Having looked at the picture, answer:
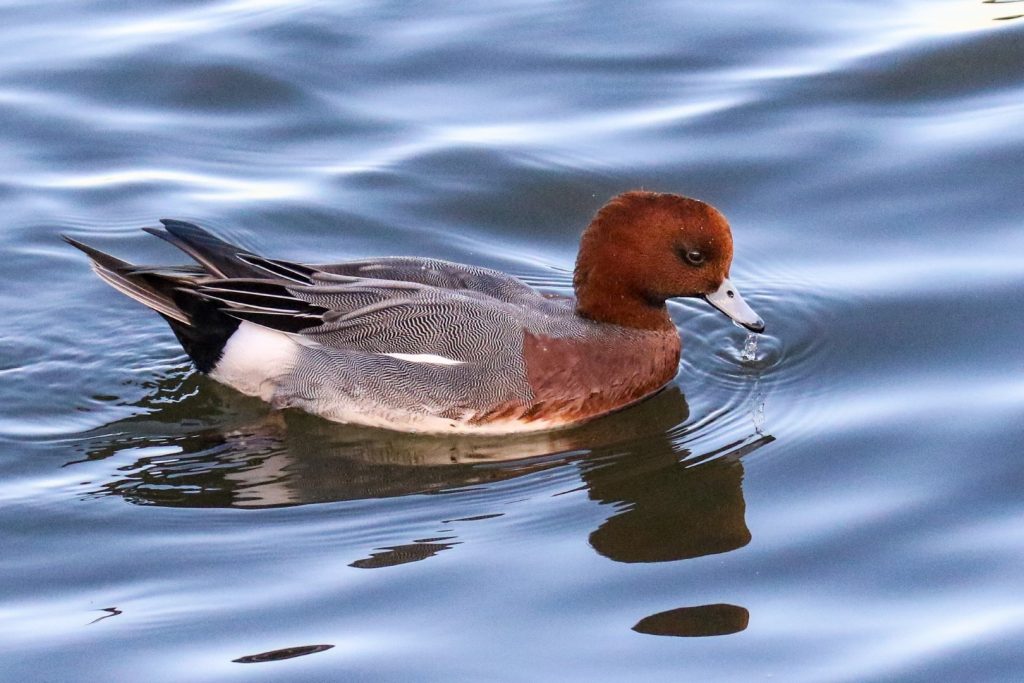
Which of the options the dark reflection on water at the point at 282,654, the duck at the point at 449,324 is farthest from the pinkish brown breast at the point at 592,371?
the dark reflection on water at the point at 282,654

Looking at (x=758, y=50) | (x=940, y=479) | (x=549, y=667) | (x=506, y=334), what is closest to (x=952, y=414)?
(x=940, y=479)

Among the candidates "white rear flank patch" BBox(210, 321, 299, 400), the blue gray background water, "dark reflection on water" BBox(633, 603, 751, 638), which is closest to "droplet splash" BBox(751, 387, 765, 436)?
the blue gray background water

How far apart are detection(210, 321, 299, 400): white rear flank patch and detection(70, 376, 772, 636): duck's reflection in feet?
0.37

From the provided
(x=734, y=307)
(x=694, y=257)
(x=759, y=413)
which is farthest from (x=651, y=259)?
(x=759, y=413)

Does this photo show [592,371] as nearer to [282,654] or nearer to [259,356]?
[259,356]

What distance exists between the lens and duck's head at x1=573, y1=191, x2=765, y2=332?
6.61 meters

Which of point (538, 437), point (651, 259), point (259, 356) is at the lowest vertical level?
point (538, 437)

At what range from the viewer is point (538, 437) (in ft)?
21.7

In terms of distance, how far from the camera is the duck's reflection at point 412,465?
5793mm

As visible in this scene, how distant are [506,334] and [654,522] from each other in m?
1.15

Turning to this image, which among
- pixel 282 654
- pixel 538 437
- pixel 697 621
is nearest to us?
pixel 282 654

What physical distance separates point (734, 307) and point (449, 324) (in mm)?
1187

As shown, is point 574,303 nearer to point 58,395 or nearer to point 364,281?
point 364,281

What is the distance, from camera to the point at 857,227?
8133 mm
